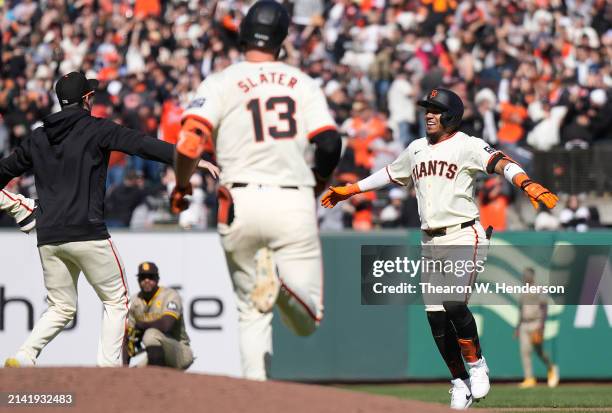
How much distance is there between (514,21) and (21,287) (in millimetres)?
10169

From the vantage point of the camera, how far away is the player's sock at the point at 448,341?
10039mm

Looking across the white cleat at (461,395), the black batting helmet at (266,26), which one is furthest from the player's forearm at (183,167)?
the white cleat at (461,395)

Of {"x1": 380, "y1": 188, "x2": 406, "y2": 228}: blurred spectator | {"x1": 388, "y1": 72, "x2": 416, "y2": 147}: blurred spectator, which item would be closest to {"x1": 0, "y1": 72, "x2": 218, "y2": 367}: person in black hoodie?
{"x1": 380, "y1": 188, "x2": 406, "y2": 228}: blurred spectator

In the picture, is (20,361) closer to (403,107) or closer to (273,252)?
(273,252)

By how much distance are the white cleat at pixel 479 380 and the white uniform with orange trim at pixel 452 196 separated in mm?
530

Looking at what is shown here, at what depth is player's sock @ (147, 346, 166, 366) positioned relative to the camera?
13.0 meters

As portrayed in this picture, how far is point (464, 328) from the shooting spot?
32.5 ft

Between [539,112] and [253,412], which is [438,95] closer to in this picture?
[253,412]

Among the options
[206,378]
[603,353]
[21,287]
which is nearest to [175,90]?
[21,287]

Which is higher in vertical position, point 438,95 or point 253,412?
point 438,95

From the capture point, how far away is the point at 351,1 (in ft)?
75.7

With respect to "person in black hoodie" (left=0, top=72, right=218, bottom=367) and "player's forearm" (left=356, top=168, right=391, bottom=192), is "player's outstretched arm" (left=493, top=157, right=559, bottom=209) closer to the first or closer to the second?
"player's forearm" (left=356, top=168, right=391, bottom=192)
